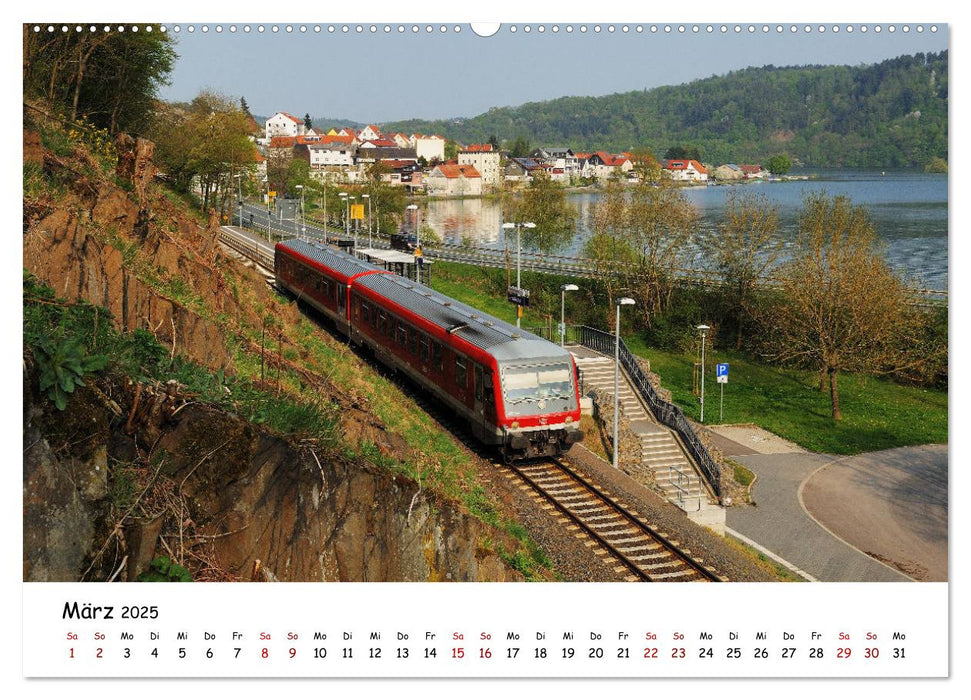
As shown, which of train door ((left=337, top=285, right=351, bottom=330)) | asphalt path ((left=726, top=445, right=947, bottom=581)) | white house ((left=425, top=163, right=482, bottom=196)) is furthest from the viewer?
white house ((left=425, top=163, right=482, bottom=196))

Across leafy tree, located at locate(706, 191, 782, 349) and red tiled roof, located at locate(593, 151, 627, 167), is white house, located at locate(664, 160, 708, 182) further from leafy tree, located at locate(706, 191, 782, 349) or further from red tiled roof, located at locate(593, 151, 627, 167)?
leafy tree, located at locate(706, 191, 782, 349)

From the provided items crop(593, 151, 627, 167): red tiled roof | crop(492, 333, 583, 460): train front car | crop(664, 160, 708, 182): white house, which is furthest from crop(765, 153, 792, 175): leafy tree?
crop(492, 333, 583, 460): train front car

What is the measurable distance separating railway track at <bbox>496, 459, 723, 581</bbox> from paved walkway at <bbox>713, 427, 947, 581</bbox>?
18.3 feet

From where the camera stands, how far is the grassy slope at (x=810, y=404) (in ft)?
119

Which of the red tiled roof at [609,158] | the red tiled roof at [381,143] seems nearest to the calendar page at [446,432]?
the red tiled roof at [609,158]

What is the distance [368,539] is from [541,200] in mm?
53030

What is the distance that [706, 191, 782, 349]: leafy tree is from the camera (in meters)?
47.8

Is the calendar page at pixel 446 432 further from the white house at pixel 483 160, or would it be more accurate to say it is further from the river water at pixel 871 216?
the white house at pixel 483 160

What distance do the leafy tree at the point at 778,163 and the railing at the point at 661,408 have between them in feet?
195

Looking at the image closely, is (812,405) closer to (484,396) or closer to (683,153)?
(484,396)

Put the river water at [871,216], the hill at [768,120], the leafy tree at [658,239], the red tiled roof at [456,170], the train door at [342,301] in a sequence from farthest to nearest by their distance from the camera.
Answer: the red tiled roof at [456,170]
the hill at [768,120]
the river water at [871,216]
the leafy tree at [658,239]
the train door at [342,301]
